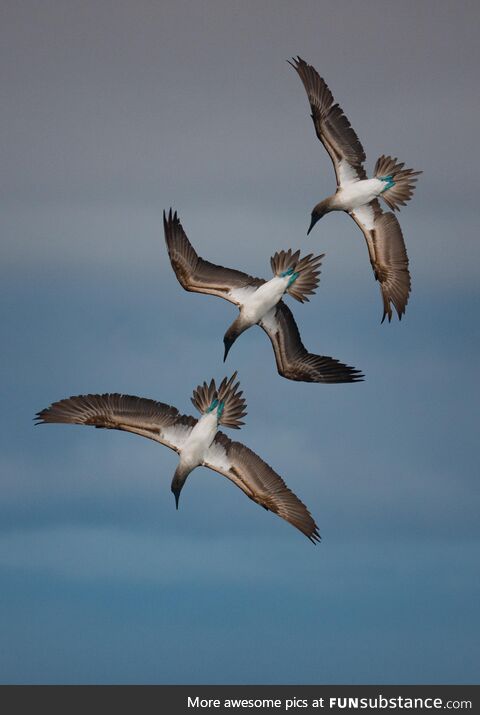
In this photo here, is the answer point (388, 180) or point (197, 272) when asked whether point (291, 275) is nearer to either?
point (197, 272)

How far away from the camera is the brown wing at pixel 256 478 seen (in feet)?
145

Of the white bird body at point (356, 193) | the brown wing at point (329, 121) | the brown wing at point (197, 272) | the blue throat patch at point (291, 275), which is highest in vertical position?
the brown wing at point (329, 121)

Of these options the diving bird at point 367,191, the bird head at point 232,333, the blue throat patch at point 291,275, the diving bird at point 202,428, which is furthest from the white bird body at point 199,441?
the diving bird at point 367,191

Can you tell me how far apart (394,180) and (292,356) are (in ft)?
17.0

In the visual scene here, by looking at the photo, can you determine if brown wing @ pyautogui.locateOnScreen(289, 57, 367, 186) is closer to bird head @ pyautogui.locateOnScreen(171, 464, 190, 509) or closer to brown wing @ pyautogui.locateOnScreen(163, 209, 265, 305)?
brown wing @ pyautogui.locateOnScreen(163, 209, 265, 305)

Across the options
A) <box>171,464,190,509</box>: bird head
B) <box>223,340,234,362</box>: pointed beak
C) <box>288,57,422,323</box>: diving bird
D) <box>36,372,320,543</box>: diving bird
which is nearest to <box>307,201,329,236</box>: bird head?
<box>288,57,422,323</box>: diving bird

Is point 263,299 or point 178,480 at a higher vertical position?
point 263,299

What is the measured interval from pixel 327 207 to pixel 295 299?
320 centimetres

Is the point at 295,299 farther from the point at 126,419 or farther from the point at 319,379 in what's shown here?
the point at 126,419

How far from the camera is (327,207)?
155ft

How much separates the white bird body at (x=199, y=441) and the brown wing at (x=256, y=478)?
1.03 ft

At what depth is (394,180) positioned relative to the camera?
46.2 m

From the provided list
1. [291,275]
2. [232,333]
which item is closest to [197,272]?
[232,333]

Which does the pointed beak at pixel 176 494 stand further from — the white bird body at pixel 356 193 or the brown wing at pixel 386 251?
the white bird body at pixel 356 193
